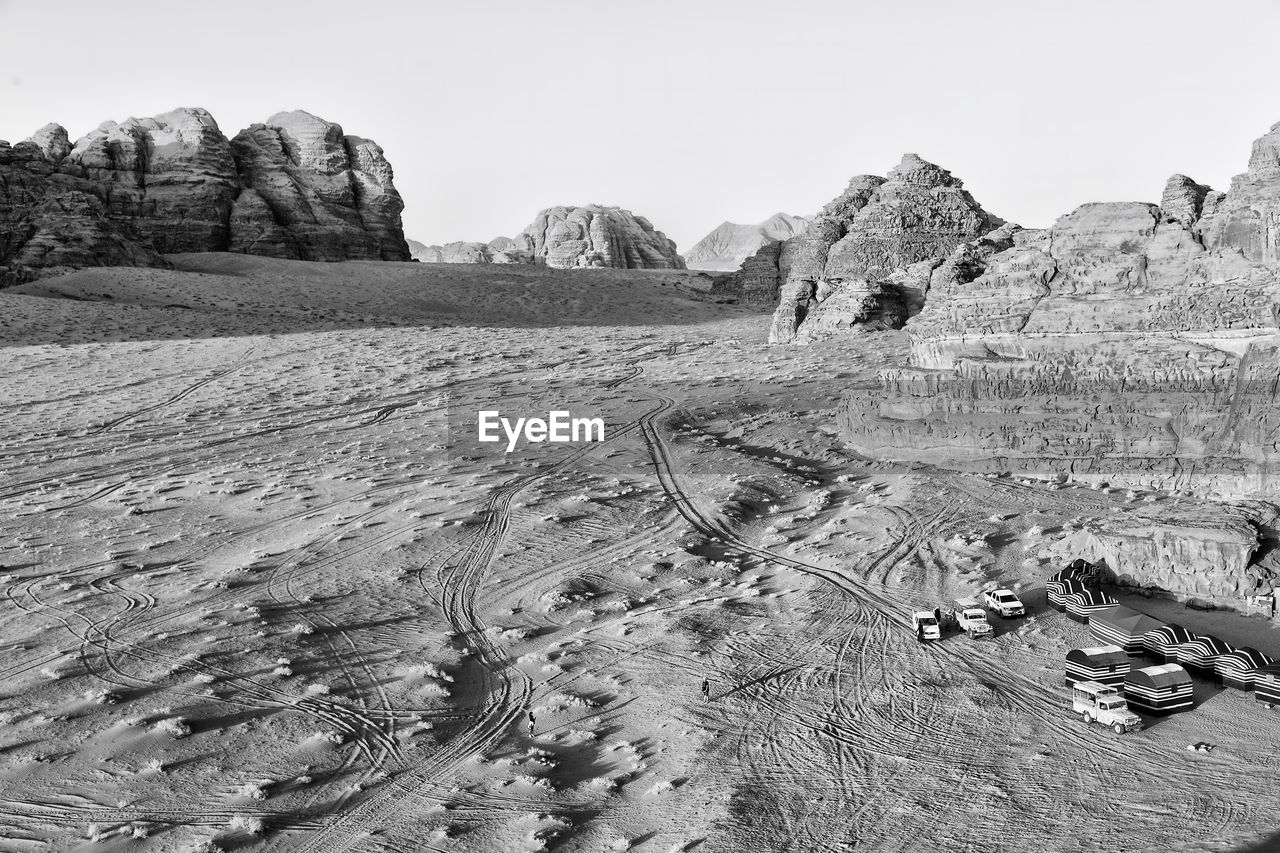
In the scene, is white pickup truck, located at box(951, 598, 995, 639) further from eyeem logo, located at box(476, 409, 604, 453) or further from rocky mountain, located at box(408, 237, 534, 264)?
rocky mountain, located at box(408, 237, 534, 264)

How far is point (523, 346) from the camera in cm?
4009

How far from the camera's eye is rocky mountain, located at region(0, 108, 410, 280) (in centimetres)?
5572

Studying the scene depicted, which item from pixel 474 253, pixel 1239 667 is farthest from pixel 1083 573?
pixel 474 253

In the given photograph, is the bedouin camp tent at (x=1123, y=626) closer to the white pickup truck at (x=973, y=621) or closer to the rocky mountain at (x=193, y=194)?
the white pickup truck at (x=973, y=621)

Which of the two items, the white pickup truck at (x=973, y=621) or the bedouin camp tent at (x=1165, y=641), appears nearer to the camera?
the bedouin camp tent at (x=1165, y=641)

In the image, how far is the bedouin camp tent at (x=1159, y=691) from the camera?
12.0 m

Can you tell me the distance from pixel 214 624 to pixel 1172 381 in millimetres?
18182

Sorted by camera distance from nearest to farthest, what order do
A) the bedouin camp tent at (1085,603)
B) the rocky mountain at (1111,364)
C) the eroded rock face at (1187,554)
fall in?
the bedouin camp tent at (1085,603) → the eroded rock face at (1187,554) → the rocky mountain at (1111,364)

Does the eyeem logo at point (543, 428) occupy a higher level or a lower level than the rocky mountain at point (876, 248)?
lower

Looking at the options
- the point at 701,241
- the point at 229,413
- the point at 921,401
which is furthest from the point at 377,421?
the point at 701,241

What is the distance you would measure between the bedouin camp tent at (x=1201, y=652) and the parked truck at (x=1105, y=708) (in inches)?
63.8

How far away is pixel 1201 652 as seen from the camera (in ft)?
42.5

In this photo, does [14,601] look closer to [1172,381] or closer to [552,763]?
[552,763]

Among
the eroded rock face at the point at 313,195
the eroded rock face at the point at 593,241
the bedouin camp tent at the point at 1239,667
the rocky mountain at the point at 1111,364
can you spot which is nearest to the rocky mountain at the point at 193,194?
the eroded rock face at the point at 313,195
